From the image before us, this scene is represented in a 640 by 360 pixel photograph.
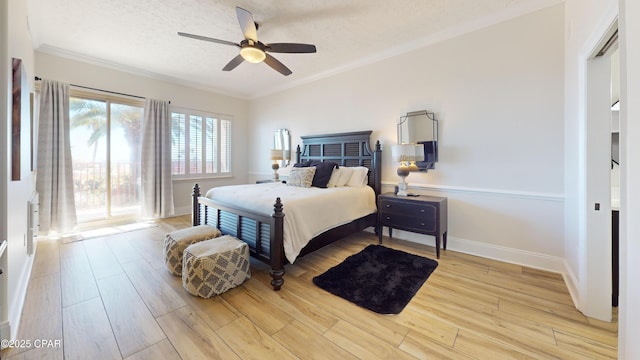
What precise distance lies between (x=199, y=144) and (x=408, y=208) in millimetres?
4753

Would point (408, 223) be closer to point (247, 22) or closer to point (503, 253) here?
point (503, 253)

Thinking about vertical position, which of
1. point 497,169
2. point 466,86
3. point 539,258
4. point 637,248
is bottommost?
point 539,258

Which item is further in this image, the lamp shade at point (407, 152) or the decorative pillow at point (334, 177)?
the decorative pillow at point (334, 177)

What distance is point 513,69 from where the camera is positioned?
279 centimetres

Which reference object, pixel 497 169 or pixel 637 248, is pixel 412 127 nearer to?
pixel 497 169

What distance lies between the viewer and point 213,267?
2.13 metres

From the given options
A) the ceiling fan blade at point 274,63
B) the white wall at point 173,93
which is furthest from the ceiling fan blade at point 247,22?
the white wall at point 173,93

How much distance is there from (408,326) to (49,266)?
3.79 m

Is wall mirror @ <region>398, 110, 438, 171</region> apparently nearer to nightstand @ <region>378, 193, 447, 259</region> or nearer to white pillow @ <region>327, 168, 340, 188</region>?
nightstand @ <region>378, 193, 447, 259</region>

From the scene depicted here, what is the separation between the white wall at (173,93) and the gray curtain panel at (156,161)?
295mm

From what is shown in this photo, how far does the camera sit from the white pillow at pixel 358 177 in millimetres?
3840

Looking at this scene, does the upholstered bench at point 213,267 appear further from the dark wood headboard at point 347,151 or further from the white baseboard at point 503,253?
the white baseboard at point 503,253

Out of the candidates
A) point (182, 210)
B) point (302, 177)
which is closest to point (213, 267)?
point (302, 177)

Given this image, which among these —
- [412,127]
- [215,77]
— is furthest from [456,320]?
[215,77]
